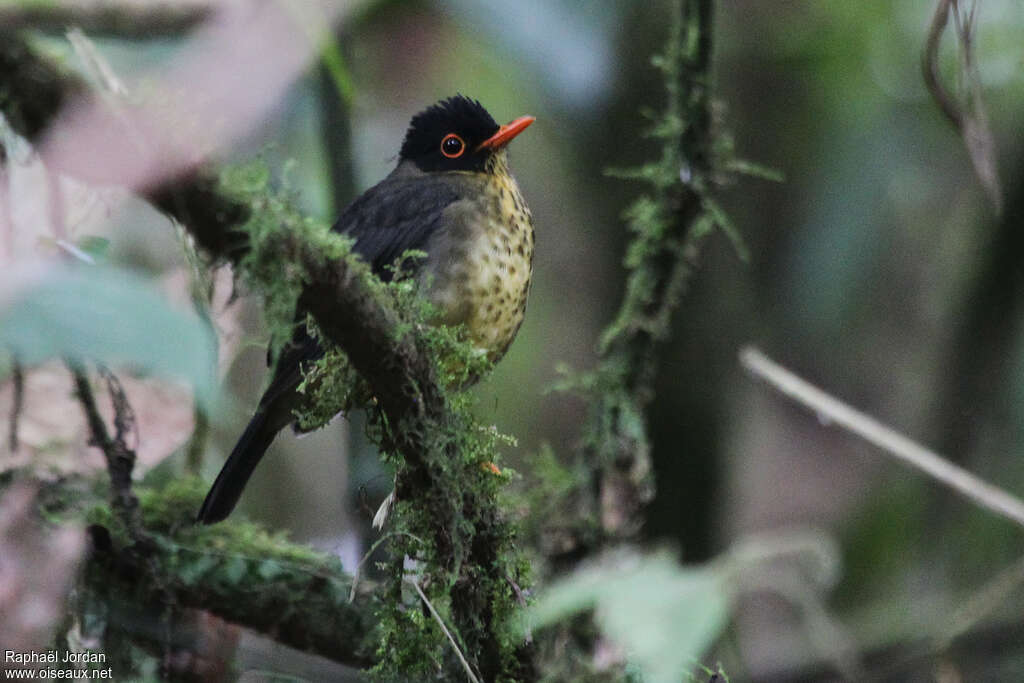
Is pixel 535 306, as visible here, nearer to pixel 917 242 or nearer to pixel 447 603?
pixel 917 242

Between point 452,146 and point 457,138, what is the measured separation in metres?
0.03

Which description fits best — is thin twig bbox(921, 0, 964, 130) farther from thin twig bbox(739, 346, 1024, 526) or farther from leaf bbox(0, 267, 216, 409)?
leaf bbox(0, 267, 216, 409)

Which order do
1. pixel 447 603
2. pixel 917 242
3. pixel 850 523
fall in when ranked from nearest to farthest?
pixel 447 603 → pixel 850 523 → pixel 917 242

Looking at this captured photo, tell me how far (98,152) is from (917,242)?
508cm

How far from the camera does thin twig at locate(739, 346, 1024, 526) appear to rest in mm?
2324

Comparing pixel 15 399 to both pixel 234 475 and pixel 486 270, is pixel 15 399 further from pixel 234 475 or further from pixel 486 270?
pixel 486 270

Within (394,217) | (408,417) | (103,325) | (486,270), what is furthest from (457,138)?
(103,325)

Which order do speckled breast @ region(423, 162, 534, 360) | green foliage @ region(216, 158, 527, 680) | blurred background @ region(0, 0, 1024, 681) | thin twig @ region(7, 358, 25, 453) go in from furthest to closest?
blurred background @ region(0, 0, 1024, 681) < speckled breast @ region(423, 162, 534, 360) < thin twig @ region(7, 358, 25, 453) < green foliage @ region(216, 158, 527, 680)

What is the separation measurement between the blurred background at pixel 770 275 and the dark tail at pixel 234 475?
0.47 meters

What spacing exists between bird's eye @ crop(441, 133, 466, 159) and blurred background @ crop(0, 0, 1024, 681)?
0.32 m

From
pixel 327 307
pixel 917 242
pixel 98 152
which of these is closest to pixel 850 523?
pixel 917 242

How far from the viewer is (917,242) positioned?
19.0ft

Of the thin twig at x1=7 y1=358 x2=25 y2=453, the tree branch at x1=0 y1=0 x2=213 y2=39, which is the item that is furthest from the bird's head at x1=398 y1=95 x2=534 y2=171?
the thin twig at x1=7 y1=358 x2=25 y2=453

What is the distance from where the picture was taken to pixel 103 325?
1000 millimetres
